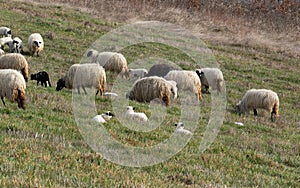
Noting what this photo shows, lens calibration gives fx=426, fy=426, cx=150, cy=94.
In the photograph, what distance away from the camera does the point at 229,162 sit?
7730 millimetres

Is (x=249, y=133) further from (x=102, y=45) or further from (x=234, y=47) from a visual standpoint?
(x=234, y=47)

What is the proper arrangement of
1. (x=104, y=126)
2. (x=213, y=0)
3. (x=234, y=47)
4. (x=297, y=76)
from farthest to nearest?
(x=213, y=0) < (x=234, y=47) < (x=297, y=76) < (x=104, y=126)

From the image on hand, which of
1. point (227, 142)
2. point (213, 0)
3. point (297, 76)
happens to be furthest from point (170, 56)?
point (213, 0)

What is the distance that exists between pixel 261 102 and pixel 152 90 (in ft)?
12.7

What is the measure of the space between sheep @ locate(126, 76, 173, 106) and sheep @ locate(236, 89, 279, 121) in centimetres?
288

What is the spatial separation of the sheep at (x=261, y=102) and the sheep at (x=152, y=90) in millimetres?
2885

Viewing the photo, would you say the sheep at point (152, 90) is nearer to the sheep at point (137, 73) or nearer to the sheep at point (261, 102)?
the sheep at point (261, 102)

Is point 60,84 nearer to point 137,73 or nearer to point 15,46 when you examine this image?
point 137,73

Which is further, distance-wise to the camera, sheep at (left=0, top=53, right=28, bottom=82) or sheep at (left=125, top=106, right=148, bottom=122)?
sheep at (left=0, top=53, right=28, bottom=82)

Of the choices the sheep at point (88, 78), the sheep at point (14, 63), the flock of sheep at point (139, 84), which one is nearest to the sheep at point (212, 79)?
the flock of sheep at point (139, 84)

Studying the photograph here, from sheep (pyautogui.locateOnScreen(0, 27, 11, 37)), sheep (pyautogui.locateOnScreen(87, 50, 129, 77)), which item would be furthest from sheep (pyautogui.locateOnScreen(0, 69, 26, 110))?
sheep (pyautogui.locateOnScreen(0, 27, 11, 37))

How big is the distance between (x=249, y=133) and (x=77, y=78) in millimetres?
5837

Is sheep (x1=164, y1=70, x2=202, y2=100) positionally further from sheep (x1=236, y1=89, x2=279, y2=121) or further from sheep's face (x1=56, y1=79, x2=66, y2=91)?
sheep's face (x1=56, y1=79, x2=66, y2=91)

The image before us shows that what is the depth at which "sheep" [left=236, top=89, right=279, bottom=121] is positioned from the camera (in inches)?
562
